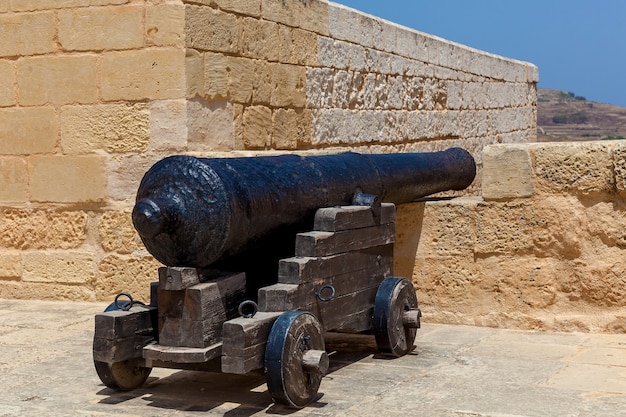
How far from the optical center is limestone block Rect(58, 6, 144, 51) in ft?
21.8

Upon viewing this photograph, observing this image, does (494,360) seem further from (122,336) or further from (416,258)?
(122,336)

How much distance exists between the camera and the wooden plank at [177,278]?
387 cm

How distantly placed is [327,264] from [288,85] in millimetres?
4114

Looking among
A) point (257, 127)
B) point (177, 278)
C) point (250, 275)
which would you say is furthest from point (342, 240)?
point (257, 127)

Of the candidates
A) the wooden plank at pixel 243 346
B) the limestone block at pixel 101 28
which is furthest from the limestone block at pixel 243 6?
the wooden plank at pixel 243 346

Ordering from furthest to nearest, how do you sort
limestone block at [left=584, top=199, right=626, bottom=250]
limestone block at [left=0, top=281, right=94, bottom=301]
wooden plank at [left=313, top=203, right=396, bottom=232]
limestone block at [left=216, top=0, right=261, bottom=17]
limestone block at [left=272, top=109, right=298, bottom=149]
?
limestone block at [left=272, top=109, right=298, bottom=149] → limestone block at [left=216, top=0, right=261, bottom=17] → limestone block at [left=0, top=281, right=94, bottom=301] → limestone block at [left=584, top=199, right=626, bottom=250] → wooden plank at [left=313, top=203, right=396, bottom=232]

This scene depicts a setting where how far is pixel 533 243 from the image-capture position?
5.75 meters

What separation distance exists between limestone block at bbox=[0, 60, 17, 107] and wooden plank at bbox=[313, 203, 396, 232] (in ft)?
11.3

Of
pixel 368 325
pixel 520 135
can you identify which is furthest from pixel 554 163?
pixel 520 135

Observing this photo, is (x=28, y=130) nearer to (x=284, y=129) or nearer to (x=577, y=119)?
(x=284, y=129)

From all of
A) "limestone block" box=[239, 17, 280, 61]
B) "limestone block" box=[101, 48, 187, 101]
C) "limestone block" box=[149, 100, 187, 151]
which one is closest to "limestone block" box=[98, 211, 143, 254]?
"limestone block" box=[149, 100, 187, 151]

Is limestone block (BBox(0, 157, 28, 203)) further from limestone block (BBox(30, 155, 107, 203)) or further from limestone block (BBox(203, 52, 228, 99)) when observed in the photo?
limestone block (BBox(203, 52, 228, 99))

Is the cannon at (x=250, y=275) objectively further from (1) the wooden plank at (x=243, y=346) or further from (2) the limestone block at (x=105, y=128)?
(2) the limestone block at (x=105, y=128)

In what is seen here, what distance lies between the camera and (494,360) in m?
4.80
